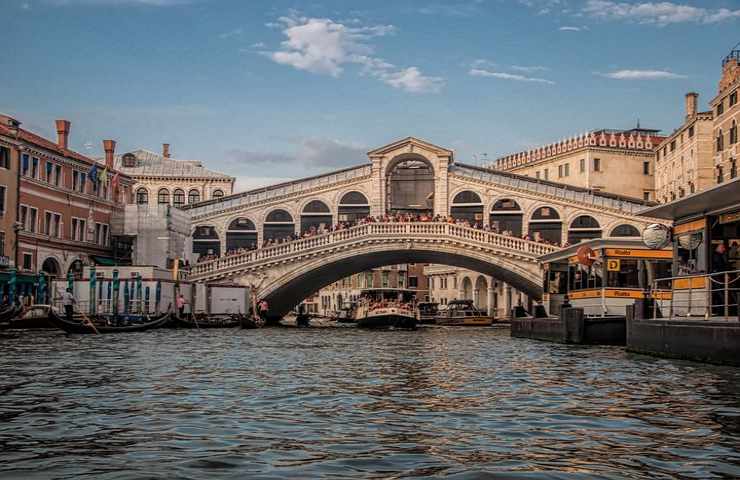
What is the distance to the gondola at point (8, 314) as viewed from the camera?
29.3 meters

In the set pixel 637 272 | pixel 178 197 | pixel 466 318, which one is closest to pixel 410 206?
pixel 466 318

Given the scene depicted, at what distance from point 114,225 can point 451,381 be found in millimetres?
35332

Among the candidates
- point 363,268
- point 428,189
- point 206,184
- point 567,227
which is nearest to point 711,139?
point 567,227

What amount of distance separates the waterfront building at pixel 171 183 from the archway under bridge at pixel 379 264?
15.5m

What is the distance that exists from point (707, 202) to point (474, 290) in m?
50.5

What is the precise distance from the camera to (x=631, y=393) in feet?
37.1

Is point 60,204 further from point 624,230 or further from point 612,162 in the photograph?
point 612,162

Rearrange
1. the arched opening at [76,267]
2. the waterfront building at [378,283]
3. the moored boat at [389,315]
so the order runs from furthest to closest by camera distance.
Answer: the waterfront building at [378,283] < the arched opening at [76,267] < the moored boat at [389,315]

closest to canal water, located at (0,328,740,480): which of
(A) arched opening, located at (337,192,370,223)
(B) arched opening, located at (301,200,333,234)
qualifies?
(B) arched opening, located at (301,200,333,234)

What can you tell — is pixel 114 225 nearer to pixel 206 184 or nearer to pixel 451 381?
pixel 206 184

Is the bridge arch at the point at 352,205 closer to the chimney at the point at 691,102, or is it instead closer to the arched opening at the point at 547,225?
the arched opening at the point at 547,225

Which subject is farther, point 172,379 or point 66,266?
point 66,266

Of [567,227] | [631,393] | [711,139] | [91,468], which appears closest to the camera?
[91,468]

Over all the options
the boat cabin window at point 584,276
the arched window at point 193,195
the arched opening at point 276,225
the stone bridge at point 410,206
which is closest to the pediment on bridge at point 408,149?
the stone bridge at point 410,206
